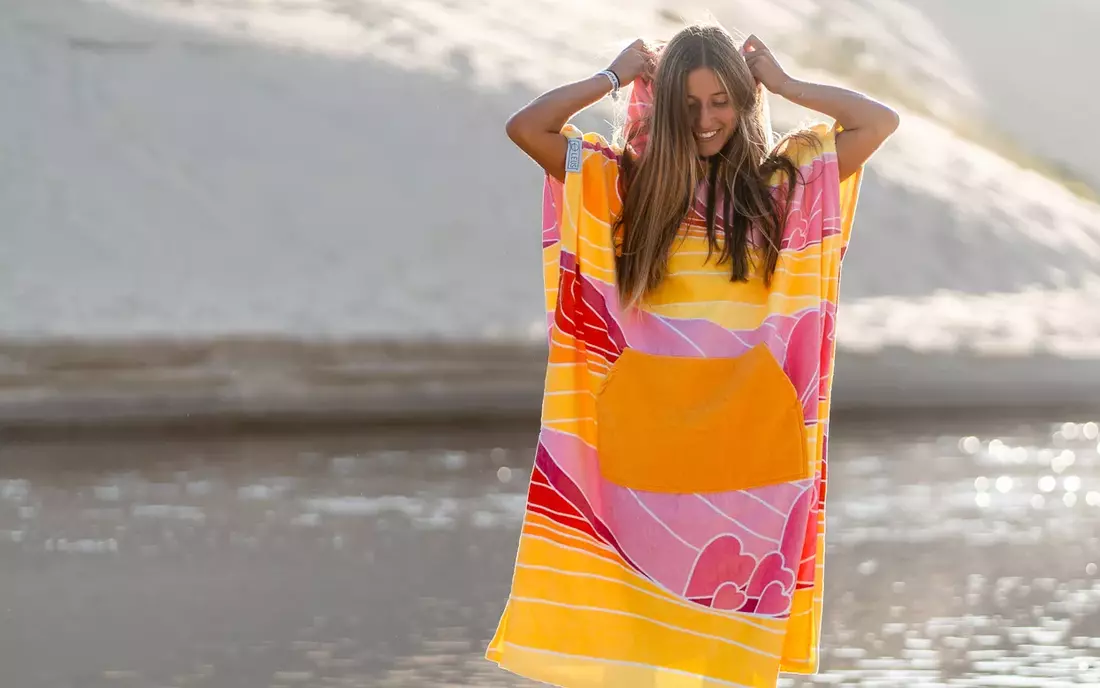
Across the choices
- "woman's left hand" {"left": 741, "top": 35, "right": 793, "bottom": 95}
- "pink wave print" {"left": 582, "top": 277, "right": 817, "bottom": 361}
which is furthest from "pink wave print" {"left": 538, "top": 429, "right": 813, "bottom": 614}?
"woman's left hand" {"left": 741, "top": 35, "right": 793, "bottom": 95}

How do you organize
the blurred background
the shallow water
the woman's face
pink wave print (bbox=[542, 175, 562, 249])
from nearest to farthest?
Result: the woman's face
pink wave print (bbox=[542, 175, 562, 249])
the shallow water
the blurred background

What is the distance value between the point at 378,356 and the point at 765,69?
3826 millimetres

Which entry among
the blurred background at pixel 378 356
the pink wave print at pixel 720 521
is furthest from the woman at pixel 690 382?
the blurred background at pixel 378 356

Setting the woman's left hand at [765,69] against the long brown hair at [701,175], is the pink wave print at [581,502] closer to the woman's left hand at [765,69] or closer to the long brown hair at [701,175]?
the long brown hair at [701,175]

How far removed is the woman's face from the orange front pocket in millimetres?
188

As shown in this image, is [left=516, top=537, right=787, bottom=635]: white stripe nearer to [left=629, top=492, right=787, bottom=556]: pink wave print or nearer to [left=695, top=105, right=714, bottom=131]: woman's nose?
[left=629, top=492, right=787, bottom=556]: pink wave print

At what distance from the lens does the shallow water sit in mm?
2045

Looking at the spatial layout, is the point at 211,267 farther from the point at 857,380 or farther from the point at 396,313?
the point at 857,380

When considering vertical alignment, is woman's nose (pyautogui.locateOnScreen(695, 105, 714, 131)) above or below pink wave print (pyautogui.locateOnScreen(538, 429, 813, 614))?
above

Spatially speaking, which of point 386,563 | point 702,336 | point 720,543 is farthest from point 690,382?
point 386,563

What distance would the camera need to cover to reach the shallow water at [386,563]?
6.71 ft

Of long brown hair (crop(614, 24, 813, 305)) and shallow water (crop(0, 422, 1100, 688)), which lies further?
shallow water (crop(0, 422, 1100, 688))

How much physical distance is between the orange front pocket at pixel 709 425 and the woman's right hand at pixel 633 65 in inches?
9.8

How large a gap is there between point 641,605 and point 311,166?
4737 mm
